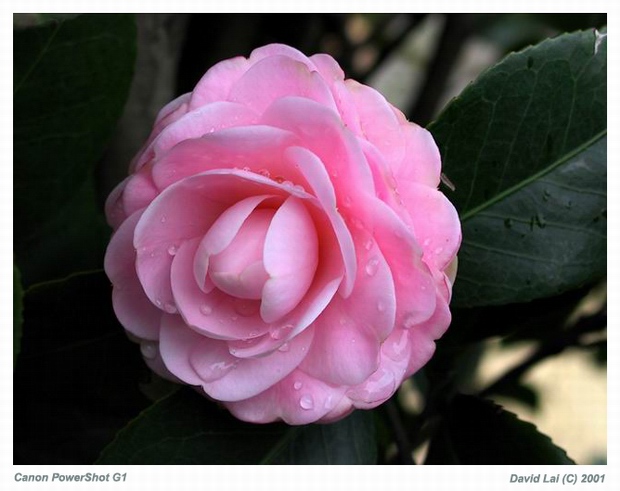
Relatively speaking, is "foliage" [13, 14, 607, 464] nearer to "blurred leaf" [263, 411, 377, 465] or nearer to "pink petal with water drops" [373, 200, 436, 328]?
"blurred leaf" [263, 411, 377, 465]

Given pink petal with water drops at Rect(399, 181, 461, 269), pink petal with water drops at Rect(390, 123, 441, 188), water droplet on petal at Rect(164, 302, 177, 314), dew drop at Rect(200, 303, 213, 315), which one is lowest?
water droplet on petal at Rect(164, 302, 177, 314)

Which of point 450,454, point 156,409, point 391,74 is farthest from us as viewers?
point 391,74

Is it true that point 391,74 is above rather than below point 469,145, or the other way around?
below

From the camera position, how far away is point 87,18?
0.67 metres

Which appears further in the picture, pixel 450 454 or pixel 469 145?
pixel 450 454

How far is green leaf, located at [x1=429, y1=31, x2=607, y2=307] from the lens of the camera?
588 millimetres

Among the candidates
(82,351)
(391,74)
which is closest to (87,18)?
(82,351)

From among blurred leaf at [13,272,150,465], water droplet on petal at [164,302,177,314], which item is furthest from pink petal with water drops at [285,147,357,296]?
blurred leaf at [13,272,150,465]

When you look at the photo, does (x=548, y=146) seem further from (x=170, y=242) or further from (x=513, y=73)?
(x=170, y=242)

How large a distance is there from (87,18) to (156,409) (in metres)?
0.32

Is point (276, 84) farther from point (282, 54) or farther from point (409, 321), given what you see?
point (409, 321)

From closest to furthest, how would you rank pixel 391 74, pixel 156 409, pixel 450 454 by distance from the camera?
pixel 156 409, pixel 450 454, pixel 391 74

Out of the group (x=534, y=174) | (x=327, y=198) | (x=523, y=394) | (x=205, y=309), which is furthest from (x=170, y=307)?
(x=523, y=394)

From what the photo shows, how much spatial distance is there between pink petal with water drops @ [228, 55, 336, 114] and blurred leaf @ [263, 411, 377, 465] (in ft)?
0.85
